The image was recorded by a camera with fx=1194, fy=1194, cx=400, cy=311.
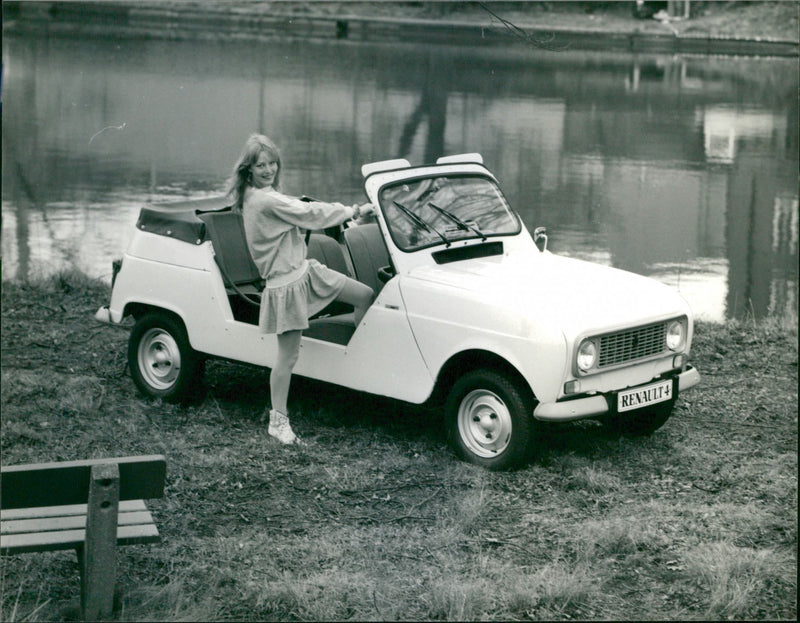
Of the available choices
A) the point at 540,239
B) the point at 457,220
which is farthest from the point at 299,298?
the point at 540,239

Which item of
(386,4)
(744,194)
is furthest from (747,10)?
(744,194)

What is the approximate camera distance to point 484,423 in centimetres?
686

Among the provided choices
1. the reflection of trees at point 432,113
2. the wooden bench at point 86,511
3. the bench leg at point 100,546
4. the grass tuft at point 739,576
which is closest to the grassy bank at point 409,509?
the grass tuft at point 739,576

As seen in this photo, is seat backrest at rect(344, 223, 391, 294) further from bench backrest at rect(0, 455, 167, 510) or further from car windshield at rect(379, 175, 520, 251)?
bench backrest at rect(0, 455, 167, 510)

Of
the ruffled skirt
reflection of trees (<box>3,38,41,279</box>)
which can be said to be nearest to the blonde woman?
the ruffled skirt

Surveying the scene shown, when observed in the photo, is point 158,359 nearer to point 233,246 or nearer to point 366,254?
point 233,246

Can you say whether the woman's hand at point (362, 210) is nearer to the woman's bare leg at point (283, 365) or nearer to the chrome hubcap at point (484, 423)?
the woman's bare leg at point (283, 365)

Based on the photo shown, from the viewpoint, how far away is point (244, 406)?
8.27m

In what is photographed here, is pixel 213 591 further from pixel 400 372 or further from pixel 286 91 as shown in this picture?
pixel 286 91

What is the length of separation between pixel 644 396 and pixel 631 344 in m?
0.31

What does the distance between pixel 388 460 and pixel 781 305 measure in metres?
6.82

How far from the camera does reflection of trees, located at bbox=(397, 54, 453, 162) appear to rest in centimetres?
2155

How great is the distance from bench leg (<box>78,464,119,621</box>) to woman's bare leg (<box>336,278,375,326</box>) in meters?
2.87

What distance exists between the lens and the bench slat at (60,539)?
4480mm
